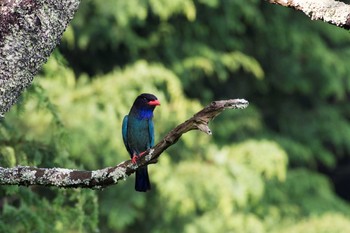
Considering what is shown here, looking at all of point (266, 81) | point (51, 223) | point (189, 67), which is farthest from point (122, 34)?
point (51, 223)

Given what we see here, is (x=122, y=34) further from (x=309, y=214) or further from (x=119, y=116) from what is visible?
(x=309, y=214)

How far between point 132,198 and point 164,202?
1.36 feet

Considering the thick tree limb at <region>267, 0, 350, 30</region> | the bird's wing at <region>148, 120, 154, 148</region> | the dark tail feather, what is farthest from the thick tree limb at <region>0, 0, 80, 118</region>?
the bird's wing at <region>148, 120, 154, 148</region>

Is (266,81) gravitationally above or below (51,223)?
above

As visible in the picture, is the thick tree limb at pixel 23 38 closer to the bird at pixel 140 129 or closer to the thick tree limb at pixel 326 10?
the thick tree limb at pixel 326 10

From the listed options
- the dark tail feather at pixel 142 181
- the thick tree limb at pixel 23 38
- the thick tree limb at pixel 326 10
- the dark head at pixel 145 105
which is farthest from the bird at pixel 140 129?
the thick tree limb at pixel 326 10

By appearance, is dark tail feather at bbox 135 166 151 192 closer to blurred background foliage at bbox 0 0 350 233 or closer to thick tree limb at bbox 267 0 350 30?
blurred background foliage at bbox 0 0 350 233

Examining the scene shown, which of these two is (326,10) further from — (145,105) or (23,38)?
(145,105)

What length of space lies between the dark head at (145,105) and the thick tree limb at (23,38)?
1.68 m

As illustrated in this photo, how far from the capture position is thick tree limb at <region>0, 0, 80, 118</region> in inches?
124

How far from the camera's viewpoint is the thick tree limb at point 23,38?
3.16m

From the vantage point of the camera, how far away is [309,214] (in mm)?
11125

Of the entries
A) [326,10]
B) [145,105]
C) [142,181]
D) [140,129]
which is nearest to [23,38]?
[326,10]

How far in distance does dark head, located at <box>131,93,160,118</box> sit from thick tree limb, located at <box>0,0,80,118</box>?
168cm
